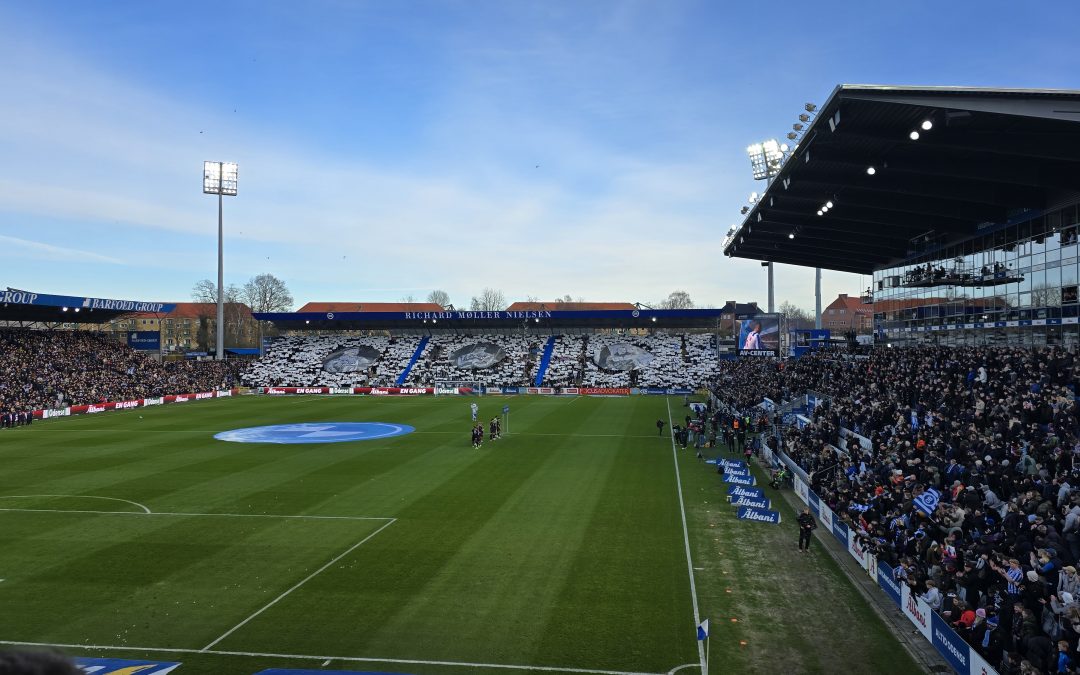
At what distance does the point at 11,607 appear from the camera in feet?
46.7

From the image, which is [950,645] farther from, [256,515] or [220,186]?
[220,186]

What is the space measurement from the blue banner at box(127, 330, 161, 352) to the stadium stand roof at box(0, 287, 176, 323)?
6.34 m

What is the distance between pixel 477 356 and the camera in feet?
273

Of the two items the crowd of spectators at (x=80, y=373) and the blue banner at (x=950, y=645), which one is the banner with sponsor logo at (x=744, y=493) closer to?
the blue banner at (x=950, y=645)

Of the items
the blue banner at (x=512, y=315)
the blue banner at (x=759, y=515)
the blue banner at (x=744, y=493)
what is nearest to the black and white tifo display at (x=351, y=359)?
the blue banner at (x=512, y=315)

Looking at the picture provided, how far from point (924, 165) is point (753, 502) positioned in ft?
47.3

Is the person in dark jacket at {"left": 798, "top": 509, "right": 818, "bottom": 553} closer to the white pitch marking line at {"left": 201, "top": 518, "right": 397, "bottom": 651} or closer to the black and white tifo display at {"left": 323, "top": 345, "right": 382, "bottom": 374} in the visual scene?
the white pitch marking line at {"left": 201, "top": 518, "right": 397, "bottom": 651}

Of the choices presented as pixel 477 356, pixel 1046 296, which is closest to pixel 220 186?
pixel 477 356

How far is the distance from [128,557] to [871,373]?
105 feet

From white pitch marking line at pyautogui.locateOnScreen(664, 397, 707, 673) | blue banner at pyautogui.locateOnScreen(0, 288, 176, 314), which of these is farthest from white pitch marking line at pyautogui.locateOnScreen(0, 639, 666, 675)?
blue banner at pyautogui.locateOnScreen(0, 288, 176, 314)

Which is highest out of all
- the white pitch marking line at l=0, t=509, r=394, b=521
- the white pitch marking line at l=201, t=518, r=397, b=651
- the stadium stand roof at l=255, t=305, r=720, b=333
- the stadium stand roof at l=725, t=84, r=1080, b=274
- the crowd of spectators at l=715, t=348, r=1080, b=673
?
the stadium stand roof at l=725, t=84, r=1080, b=274

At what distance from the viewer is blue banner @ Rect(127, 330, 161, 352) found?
7769 cm

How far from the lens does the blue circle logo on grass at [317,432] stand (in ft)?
127

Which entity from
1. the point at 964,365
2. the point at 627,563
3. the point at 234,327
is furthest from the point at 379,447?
the point at 234,327
